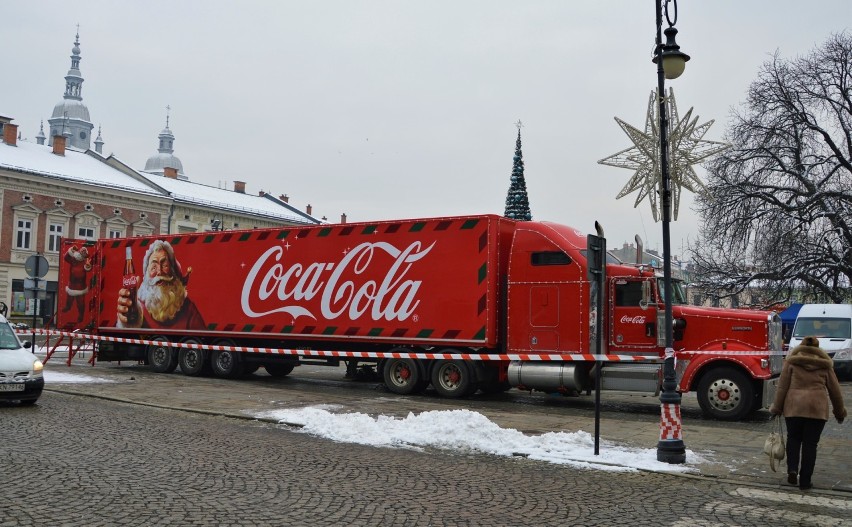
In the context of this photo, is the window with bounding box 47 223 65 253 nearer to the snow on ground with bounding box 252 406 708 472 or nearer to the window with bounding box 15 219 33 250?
the window with bounding box 15 219 33 250

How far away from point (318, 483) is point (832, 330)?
76.7 feet

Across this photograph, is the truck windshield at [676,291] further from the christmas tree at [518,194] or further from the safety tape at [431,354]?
the christmas tree at [518,194]

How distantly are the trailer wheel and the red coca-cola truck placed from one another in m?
0.04

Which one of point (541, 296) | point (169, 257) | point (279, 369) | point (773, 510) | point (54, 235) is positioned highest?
point (54, 235)

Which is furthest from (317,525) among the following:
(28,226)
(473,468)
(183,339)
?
(28,226)

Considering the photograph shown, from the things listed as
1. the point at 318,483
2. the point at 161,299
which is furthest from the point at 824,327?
the point at 318,483

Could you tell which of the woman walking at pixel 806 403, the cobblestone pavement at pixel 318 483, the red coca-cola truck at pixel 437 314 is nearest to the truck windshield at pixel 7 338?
the cobblestone pavement at pixel 318 483

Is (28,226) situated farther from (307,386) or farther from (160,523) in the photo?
(160,523)

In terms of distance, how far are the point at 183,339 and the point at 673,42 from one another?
1522 centimetres

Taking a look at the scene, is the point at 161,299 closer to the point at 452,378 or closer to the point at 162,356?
the point at 162,356

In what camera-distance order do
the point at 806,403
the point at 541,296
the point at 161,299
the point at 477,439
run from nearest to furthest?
1. the point at 806,403
2. the point at 477,439
3. the point at 541,296
4. the point at 161,299

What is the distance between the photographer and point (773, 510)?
7336mm

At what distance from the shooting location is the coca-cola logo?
54.5ft

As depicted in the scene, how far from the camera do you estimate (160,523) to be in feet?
20.3
